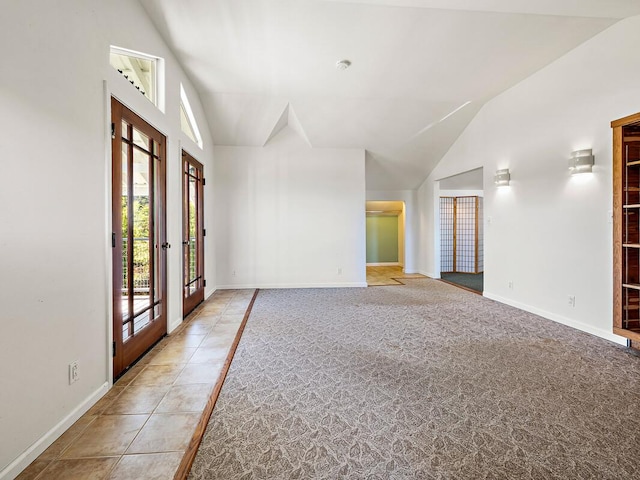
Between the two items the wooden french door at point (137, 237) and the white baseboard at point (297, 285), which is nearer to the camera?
the wooden french door at point (137, 237)

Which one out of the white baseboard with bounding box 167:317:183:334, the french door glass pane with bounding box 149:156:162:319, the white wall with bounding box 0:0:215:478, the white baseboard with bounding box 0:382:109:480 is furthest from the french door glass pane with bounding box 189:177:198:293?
the white baseboard with bounding box 0:382:109:480

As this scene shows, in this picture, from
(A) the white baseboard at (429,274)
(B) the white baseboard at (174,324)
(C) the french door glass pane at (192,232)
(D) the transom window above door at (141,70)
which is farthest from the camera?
(A) the white baseboard at (429,274)

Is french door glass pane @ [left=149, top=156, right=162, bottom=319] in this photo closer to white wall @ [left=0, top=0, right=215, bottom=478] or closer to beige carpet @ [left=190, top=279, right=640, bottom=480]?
white wall @ [left=0, top=0, right=215, bottom=478]

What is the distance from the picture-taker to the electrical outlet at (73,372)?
5.57 ft

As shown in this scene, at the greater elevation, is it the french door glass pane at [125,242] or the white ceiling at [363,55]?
the white ceiling at [363,55]

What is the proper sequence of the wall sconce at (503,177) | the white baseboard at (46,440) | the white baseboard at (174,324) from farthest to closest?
the wall sconce at (503,177), the white baseboard at (174,324), the white baseboard at (46,440)

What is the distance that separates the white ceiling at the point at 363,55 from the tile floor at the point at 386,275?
302 cm

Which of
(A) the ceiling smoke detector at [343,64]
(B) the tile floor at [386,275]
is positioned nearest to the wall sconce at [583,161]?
(A) the ceiling smoke detector at [343,64]

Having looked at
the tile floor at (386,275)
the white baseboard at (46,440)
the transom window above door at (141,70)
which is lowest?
the white baseboard at (46,440)

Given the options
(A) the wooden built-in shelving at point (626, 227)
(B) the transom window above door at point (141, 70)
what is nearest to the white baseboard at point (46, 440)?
(B) the transom window above door at point (141, 70)

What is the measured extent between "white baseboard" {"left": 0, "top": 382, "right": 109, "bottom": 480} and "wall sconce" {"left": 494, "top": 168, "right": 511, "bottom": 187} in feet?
17.0

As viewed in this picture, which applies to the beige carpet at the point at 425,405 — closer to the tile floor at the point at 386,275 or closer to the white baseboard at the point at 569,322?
the white baseboard at the point at 569,322

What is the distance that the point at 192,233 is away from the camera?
13.8 ft

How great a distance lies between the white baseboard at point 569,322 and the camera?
290 cm
